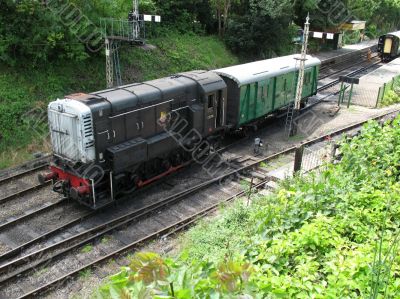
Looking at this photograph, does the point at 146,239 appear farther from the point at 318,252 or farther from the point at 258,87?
the point at 258,87

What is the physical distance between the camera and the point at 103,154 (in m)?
12.1

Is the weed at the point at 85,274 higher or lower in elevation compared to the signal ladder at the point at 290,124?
lower

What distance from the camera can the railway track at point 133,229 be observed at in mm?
9766

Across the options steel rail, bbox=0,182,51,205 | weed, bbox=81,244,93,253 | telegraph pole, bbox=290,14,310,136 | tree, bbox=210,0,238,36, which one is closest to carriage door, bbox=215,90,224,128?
telegraph pole, bbox=290,14,310,136

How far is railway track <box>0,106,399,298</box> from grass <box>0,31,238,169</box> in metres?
6.07

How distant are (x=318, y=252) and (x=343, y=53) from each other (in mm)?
40124

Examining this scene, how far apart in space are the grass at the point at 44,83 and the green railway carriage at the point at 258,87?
287 inches

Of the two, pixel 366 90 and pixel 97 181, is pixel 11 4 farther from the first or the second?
pixel 366 90

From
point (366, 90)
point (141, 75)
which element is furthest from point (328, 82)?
point (141, 75)

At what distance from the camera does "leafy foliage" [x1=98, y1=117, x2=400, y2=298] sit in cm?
310

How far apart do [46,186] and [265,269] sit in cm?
1110

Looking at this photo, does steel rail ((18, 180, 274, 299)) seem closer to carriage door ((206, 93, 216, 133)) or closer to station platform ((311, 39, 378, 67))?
carriage door ((206, 93, 216, 133))

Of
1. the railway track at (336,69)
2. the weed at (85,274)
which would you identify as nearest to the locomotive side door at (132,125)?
the weed at (85,274)

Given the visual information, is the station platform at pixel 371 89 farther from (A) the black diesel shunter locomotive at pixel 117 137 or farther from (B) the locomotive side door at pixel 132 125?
(B) the locomotive side door at pixel 132 125
